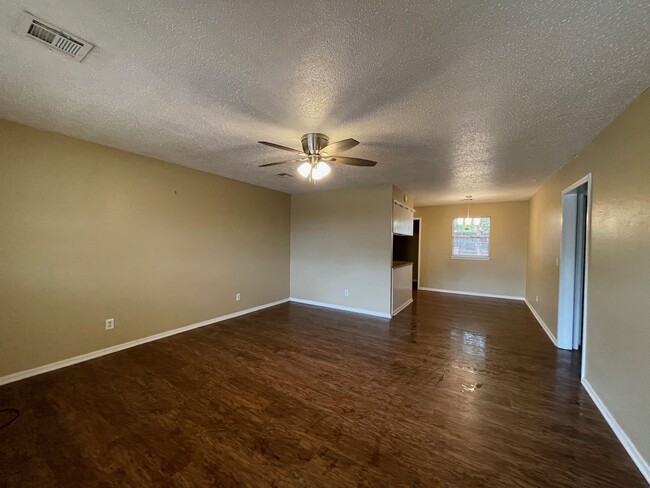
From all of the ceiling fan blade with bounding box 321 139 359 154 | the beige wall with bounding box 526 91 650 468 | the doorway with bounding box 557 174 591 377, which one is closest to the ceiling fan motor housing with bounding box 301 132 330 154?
the ceiling fan blade with bounding box 321 139 359 154

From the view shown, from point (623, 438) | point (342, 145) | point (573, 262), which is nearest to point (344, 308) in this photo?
point (573, 262)

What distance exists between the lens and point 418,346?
342cm

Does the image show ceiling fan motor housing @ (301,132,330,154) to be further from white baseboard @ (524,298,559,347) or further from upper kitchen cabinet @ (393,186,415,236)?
white baseboard @ (524,298,559,347)

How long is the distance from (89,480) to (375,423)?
1810 mm

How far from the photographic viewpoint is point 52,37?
1376 mm

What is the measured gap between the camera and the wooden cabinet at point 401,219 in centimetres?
481

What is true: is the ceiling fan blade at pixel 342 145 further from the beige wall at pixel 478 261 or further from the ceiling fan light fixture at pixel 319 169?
the beige wall at pixel 478 261

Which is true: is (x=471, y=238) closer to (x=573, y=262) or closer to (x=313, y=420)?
(x=573, y=262)

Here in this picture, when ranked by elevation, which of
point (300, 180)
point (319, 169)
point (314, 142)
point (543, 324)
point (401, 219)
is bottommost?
point (543, 324)

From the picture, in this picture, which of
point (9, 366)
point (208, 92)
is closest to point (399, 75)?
point (208, 92)

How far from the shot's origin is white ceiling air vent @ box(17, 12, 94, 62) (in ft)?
4.20

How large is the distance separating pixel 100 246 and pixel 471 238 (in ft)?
24.6

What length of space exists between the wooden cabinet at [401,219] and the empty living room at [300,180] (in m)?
0.91

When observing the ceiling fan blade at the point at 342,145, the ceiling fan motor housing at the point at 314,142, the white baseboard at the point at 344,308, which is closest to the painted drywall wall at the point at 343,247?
the white baseboard at the point at 344,308
